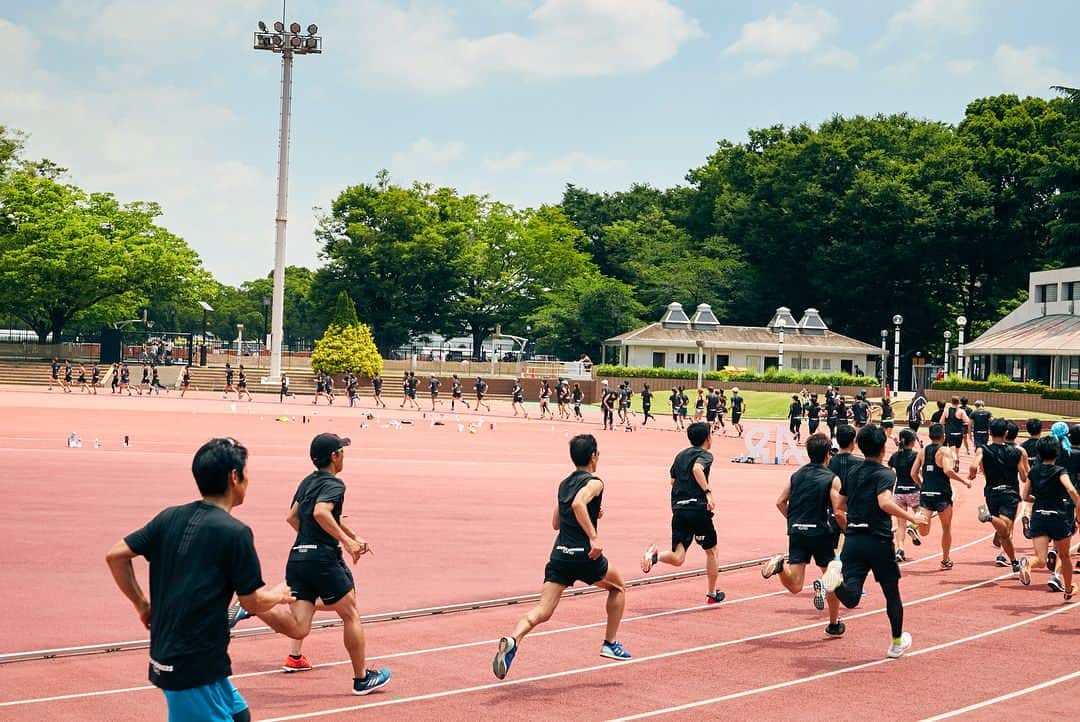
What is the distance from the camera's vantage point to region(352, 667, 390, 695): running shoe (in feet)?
25.6

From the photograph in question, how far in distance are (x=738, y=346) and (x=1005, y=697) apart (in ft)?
225

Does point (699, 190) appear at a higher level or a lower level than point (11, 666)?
higher

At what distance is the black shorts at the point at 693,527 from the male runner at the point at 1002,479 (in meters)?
3.93

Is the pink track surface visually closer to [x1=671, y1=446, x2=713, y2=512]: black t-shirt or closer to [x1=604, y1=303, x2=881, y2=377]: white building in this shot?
[x1=671, y1=446, x2=713, y2=512]: black t-shirt

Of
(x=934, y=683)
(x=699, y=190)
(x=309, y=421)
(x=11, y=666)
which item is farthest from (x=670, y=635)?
(x=699, y=190)

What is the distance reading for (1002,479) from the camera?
13180mm

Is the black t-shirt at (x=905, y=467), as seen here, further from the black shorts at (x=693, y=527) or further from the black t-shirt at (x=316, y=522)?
the black t-shirt at (x=316, y=522)

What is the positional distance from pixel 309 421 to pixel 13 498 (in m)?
24.6

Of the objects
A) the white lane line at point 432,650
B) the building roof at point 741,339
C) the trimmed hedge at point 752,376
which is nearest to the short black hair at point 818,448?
the white lane line at point 432,650

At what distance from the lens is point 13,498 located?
1798 centimetres

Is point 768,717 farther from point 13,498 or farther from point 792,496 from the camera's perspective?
point 13,498

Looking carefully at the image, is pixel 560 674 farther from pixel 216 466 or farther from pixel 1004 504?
pixel 1004 504

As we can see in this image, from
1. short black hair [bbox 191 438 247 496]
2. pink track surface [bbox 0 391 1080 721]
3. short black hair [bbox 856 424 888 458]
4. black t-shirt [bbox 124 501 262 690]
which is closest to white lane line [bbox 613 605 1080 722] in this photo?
pink track surface [bbox 0 391 1080 721]

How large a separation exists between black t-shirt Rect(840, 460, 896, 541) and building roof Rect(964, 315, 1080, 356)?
164 feet
